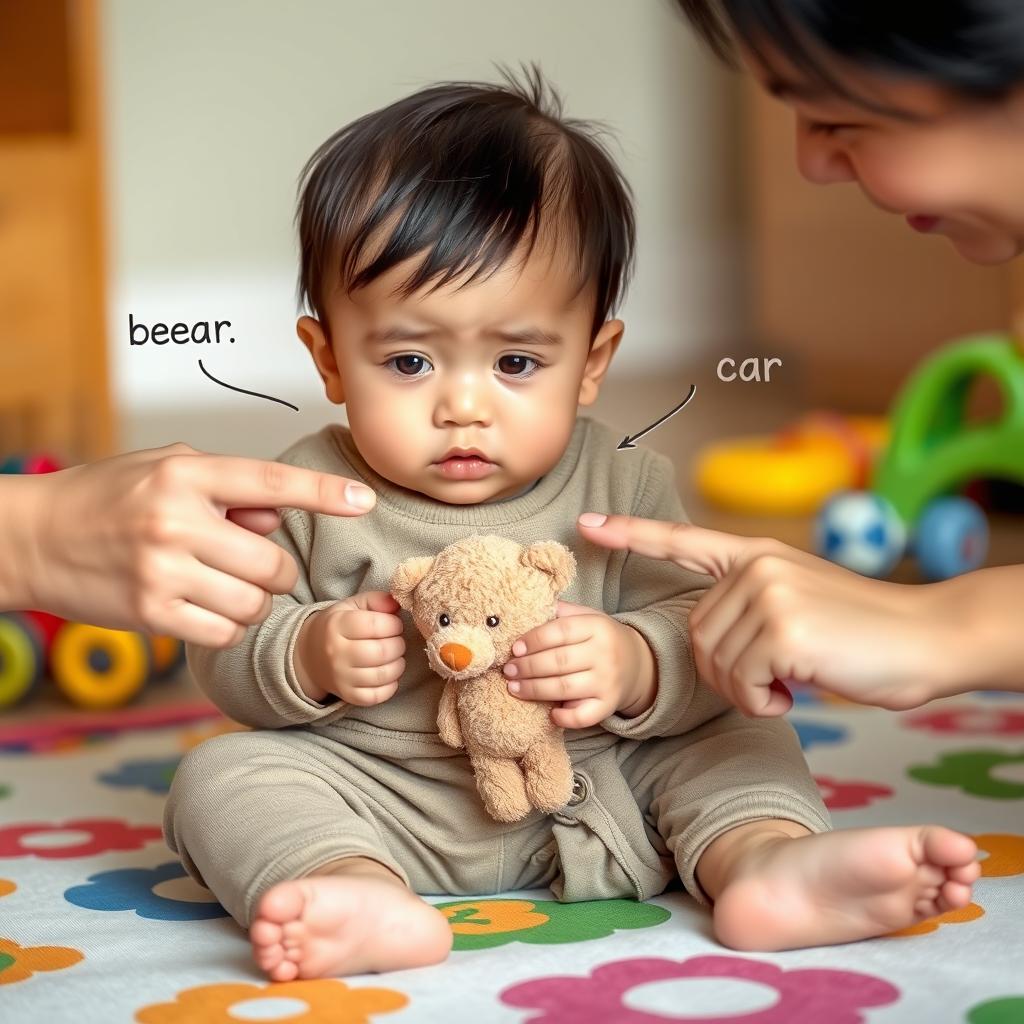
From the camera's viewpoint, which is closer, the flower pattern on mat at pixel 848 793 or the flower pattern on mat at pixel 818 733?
the flower pattern on mat at pixel 848 793

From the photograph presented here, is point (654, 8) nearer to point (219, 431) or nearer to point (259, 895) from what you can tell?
point (219, 431)

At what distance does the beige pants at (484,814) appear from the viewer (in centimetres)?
84

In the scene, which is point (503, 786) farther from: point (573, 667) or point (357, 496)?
point (357, 496)

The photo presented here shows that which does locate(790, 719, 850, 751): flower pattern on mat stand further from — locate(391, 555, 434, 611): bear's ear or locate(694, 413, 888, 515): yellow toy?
locate(694, 413, 888, 515): yellow toy

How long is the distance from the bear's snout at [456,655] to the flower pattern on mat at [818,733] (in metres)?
0.47

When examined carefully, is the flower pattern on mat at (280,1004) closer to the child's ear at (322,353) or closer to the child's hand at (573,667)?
the child's hand at (573,667)

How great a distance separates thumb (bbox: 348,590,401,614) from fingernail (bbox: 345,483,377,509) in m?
0.12

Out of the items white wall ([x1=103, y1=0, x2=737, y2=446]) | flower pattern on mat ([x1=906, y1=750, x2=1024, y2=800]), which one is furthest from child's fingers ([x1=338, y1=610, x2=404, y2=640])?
white wall ([x1=103, y1=0, x2=737, y2=446])

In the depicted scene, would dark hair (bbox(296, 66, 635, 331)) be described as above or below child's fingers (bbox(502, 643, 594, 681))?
above

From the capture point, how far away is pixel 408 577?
83cm

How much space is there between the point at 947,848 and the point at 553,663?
0.22 meters

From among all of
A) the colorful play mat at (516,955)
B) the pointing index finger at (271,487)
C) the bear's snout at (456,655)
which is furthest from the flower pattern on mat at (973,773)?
the pointing index finger at (271,487)

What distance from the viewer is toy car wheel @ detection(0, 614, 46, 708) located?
139 centimetres

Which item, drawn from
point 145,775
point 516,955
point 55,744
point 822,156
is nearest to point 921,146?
point 822,156
